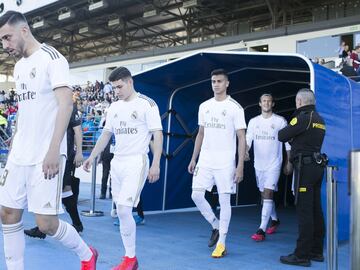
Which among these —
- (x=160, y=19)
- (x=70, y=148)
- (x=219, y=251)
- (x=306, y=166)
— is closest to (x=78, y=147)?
(x=70, y=148)

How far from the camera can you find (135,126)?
4543mm

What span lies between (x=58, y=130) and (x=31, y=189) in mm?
516

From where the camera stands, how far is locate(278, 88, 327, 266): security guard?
15.6ft

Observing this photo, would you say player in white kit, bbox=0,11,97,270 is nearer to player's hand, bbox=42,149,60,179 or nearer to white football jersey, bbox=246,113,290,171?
player's hand, bbox=42,149,60,179

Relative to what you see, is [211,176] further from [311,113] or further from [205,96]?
[205,96]

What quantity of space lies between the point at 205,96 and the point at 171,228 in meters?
2.79

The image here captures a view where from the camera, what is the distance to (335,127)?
18.4 ft

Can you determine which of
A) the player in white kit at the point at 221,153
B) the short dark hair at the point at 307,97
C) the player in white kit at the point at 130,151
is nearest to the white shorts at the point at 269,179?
the player in white kit at the point at 221,153

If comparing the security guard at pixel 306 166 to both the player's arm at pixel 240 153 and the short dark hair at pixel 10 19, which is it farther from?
the short dark hair at pixel 10 19

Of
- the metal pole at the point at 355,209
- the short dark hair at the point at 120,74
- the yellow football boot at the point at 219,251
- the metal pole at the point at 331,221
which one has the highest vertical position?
the short dark hair at the point at 120,74

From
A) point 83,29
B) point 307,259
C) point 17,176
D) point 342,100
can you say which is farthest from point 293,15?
point 17,176

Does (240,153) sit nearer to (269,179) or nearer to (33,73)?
(269,179)

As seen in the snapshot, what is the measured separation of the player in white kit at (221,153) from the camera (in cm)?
511

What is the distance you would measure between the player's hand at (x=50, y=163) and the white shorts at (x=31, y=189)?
6.4 inches
